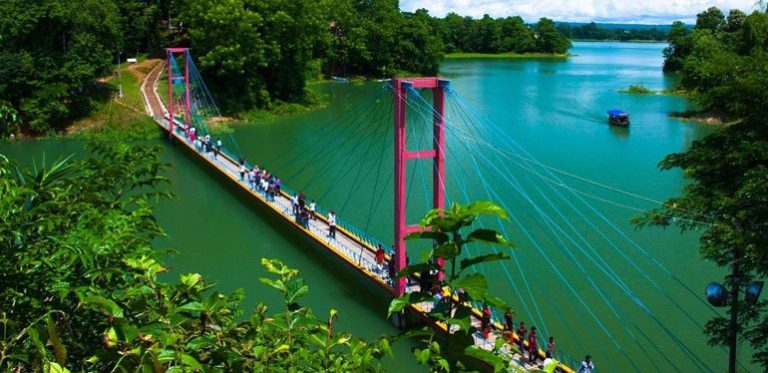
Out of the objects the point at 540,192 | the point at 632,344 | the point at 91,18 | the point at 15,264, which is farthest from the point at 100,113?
the point at 15,264

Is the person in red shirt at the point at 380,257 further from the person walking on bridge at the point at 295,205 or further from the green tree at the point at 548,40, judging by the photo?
the green tree at the point at 548,40

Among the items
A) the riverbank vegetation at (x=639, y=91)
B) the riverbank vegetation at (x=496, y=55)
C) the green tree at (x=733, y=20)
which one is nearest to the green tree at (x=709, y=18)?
the green tree at (x=733, y=20)

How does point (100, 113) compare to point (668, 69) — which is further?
point (668, 69)

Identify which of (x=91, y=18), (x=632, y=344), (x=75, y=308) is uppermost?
(x=91, y=18)

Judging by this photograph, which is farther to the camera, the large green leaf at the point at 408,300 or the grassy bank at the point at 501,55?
the grassy bank at the point at 501,55

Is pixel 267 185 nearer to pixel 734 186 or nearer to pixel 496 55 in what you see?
pixel 734 186

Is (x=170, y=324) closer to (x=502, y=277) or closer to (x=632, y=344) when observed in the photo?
(x=632, y=344)

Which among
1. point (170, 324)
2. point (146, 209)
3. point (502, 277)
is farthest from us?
point (502, 277)

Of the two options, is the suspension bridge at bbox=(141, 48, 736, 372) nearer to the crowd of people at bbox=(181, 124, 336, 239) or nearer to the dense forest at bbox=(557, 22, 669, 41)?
the crowd of people at bbox=(181, 124, 336, 239)
